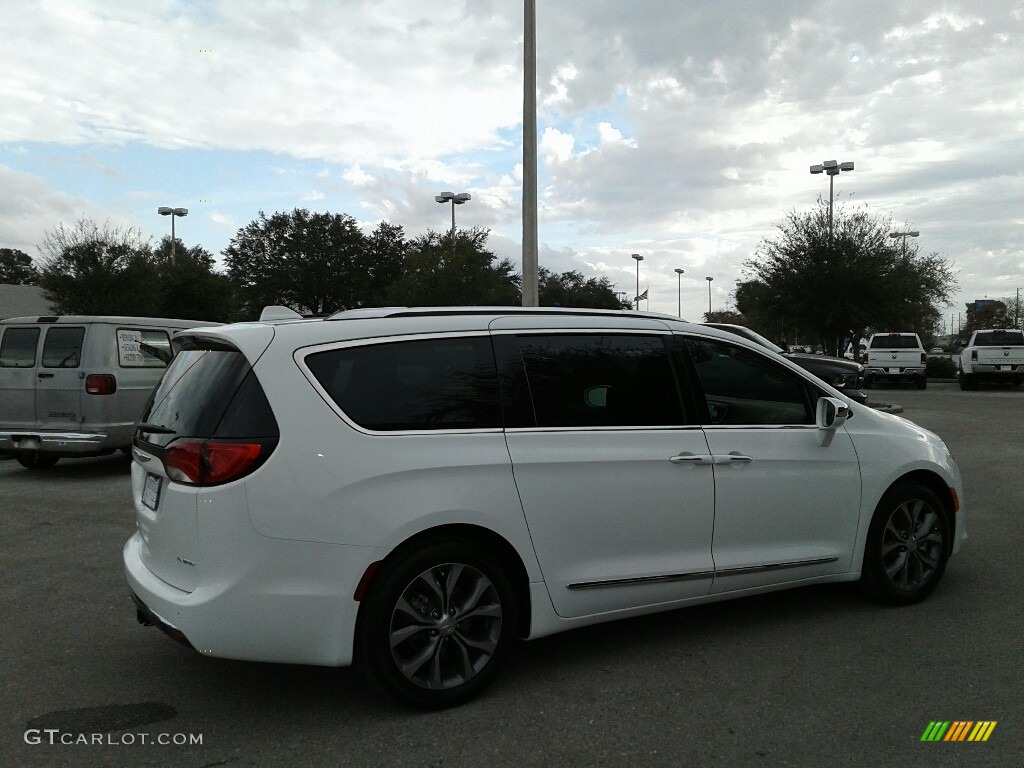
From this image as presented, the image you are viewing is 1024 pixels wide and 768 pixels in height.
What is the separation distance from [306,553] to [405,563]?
1.32ft

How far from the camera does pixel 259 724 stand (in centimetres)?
363

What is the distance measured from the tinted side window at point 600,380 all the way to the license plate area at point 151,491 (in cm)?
168

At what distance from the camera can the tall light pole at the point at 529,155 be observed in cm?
1433

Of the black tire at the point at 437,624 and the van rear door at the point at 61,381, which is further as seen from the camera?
the van rear door at the point at 61,381

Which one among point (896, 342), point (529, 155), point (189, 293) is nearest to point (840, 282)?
point (896, 342)

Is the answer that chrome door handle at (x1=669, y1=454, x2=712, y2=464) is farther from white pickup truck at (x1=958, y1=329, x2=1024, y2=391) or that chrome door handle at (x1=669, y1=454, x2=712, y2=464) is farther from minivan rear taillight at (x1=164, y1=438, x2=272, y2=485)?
white pickup truck at (x1=958, y1=329, x2=1024, y2=391)

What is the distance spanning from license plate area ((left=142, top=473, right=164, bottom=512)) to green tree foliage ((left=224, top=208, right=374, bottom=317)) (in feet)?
189

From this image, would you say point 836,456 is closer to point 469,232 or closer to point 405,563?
point 405,563

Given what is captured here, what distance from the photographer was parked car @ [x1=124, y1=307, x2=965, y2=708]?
11.5 feet

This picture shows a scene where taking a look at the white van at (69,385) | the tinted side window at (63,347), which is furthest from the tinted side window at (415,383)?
the tinted side window at (63,347)

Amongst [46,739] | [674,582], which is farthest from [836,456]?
[46,739]

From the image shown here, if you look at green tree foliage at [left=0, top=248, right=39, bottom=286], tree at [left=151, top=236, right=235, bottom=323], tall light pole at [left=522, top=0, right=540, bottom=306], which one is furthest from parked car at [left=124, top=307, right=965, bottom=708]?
green tree foliage at [left=0, top=248, right=39, bottom=286]

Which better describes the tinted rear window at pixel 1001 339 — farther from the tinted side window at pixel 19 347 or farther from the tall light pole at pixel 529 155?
the tinted side window at pixel 19 347

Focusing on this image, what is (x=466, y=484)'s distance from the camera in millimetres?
3744
